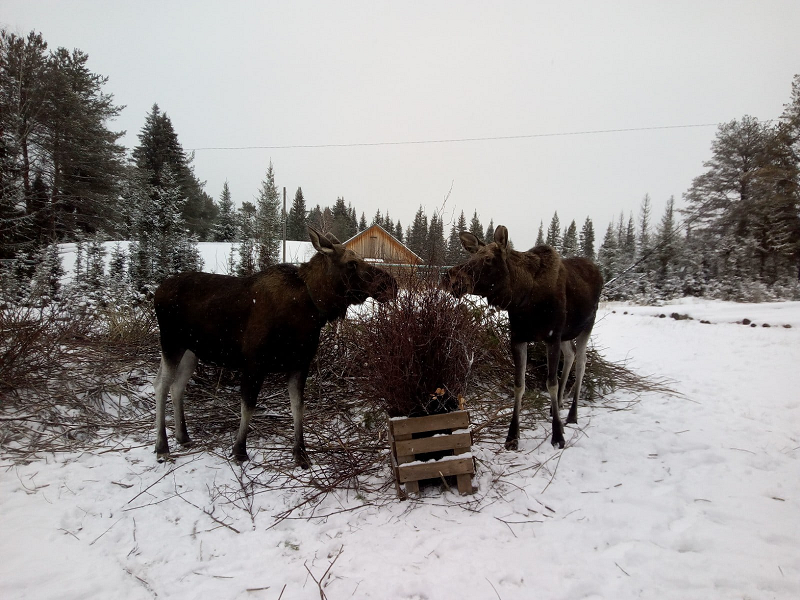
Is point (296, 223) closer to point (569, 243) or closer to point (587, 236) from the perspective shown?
point (569, 243)

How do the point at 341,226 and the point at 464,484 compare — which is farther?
the point at 341,226

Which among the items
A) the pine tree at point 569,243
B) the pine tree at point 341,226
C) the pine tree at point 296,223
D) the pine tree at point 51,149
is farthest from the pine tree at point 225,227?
the pine tree at point 569,243

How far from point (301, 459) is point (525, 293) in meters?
2.81

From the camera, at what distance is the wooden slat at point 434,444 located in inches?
112

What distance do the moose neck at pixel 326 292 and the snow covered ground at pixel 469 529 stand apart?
163cm

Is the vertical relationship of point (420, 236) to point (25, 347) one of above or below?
above

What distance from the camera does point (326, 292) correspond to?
10.8ft

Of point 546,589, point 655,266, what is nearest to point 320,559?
point 546,589

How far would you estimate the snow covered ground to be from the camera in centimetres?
200

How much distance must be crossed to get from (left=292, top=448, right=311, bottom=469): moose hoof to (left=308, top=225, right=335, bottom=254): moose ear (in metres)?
1.96

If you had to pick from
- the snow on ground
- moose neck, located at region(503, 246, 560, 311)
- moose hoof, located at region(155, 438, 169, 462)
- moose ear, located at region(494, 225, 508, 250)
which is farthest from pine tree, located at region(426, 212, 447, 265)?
the snow on ground


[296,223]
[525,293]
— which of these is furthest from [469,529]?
[296,223]

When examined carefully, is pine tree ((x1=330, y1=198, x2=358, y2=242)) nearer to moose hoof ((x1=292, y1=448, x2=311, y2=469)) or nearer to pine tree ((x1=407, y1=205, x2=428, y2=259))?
pine tree ((x1=407, y1=205, x2=428, y2=259))

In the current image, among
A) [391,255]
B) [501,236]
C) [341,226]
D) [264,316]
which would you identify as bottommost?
[264,316]
